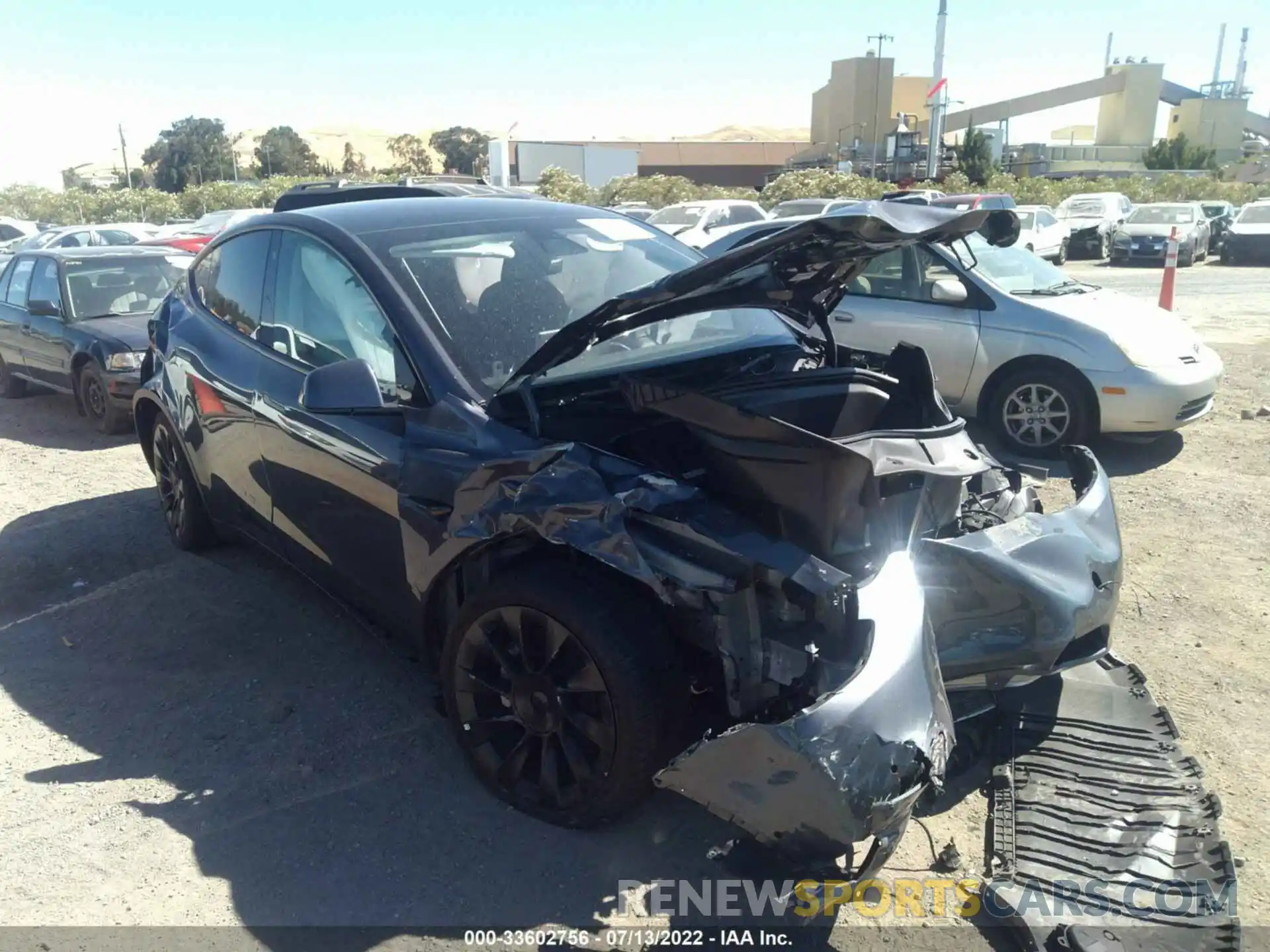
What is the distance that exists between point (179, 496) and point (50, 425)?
189 inches

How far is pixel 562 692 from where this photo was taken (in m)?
2.87

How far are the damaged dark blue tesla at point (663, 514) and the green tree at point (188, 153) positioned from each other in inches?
2693

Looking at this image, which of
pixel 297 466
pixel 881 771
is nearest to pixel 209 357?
pixel 297 466

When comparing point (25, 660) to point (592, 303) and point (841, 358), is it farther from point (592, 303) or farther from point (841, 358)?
point (841, 358)

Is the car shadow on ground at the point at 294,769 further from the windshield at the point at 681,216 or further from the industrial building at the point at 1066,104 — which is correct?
the industrial building at the point at 1066,104

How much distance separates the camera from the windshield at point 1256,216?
24.0 meters

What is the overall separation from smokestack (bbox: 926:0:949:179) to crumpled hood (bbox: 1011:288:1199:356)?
36.0 m

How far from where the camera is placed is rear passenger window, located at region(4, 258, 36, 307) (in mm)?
9781

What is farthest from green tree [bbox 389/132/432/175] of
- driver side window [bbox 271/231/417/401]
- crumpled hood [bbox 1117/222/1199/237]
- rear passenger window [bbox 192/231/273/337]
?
driver side window [bbox 271/231/417/401]

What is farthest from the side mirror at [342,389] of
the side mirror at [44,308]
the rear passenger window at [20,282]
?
the rear passenger window at [20,282]

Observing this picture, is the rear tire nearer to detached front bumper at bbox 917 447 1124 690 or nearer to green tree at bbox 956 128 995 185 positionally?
detached front bumper at bbox 917 447 1124 690

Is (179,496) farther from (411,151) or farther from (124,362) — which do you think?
(411,151)

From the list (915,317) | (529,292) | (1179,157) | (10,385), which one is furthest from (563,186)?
(1179,157)

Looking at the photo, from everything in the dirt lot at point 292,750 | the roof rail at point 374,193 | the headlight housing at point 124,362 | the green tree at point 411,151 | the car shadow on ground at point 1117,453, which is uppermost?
the green tree at point 411,151
